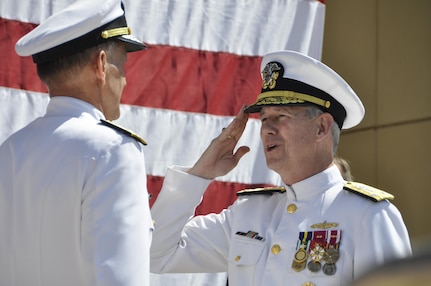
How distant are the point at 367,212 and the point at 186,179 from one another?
0.56 metres

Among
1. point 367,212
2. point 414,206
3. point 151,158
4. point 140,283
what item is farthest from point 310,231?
point 414,206

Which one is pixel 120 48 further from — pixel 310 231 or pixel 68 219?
pixel 310 231

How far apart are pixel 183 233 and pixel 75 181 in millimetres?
793

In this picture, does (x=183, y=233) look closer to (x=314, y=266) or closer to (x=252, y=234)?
(x=252, y=234)

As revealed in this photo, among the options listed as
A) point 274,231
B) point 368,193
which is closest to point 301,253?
point 274,231

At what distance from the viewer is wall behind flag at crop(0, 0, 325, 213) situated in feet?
11.2

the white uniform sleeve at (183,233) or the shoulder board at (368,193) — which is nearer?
the shoulder board at (368,193)

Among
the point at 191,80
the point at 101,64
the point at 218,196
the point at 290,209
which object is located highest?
the point at 101,64

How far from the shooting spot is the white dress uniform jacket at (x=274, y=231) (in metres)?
1.84

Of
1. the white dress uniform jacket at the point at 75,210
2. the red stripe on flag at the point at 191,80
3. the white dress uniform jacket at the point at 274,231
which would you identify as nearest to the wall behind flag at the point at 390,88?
the red stripe on flag at the point at 191,80

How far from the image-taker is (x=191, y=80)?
139 inches

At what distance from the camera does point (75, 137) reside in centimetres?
148

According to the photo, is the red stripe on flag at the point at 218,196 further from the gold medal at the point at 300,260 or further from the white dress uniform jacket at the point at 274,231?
the gold medal at the point at 300,260

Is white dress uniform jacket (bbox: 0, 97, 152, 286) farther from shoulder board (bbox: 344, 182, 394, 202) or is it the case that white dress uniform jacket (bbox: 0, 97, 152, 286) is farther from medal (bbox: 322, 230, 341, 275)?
shoulder board (bbox: 344, 182, 394, 202)
